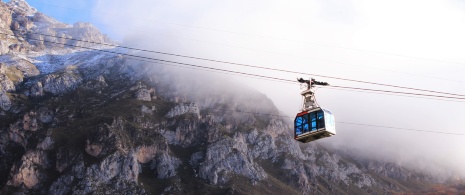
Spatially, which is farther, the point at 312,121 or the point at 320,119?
the point at 312,121

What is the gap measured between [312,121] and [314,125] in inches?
14.3

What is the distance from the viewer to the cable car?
35625mm

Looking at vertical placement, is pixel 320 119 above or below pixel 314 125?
above

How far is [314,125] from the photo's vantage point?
119 ft

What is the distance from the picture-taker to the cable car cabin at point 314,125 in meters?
35.6

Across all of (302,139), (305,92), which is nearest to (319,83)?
(305,92)

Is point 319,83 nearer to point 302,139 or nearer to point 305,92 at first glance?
point 305,92

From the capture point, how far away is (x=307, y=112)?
37094 mm

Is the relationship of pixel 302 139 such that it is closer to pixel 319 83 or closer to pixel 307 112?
pixel 307 112

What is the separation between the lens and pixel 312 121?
3644 cm

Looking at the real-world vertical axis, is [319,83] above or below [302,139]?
above

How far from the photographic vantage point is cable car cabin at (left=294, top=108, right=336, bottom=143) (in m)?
35.6

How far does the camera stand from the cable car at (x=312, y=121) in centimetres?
3562

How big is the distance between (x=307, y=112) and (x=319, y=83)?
2679mm
